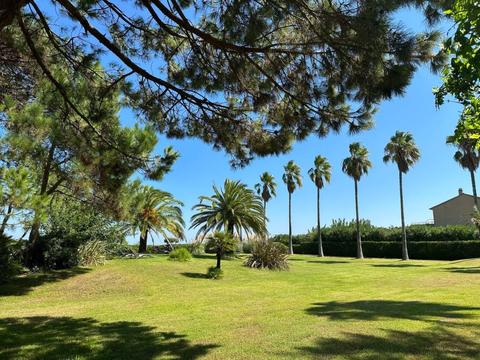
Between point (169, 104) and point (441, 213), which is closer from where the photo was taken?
point (169, 104)

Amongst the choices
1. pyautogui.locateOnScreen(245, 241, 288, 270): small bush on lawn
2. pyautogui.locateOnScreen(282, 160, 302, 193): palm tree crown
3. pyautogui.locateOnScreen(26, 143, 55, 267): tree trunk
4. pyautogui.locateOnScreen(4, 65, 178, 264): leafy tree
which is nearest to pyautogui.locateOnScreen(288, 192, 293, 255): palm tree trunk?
pyautogui.locateOnScreen(282, 160, 302, 193): palm tree crown

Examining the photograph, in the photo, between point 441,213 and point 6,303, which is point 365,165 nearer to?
point 441,213

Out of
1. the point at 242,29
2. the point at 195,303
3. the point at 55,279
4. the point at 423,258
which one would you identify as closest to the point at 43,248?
the point at 55,279

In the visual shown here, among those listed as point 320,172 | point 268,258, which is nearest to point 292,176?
point 320,172

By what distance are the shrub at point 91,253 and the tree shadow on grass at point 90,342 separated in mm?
8062

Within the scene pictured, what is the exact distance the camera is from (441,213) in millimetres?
53531

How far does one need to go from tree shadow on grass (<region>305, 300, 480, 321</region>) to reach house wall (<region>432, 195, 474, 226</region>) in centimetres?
4511

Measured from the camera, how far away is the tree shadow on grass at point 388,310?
8.17 meters

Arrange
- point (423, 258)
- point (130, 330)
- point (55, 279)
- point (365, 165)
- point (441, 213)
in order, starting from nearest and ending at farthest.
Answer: point (130, 330), point (55, 279), point (423, 258), point (365, 165), point (441, 213)

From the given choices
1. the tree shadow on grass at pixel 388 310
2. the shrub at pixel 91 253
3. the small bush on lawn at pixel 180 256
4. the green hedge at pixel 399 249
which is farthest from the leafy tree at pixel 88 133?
→ the green hedge at pixel 399 249

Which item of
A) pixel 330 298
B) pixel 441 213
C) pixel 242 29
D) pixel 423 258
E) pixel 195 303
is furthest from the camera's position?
pixel 441 213

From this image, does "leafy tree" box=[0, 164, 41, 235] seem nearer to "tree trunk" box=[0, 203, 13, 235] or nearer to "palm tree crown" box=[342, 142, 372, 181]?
"tree trunk" box=[0, 203, 13, 235]

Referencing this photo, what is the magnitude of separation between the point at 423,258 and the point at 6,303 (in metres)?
35.0

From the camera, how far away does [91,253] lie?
1683 cm
